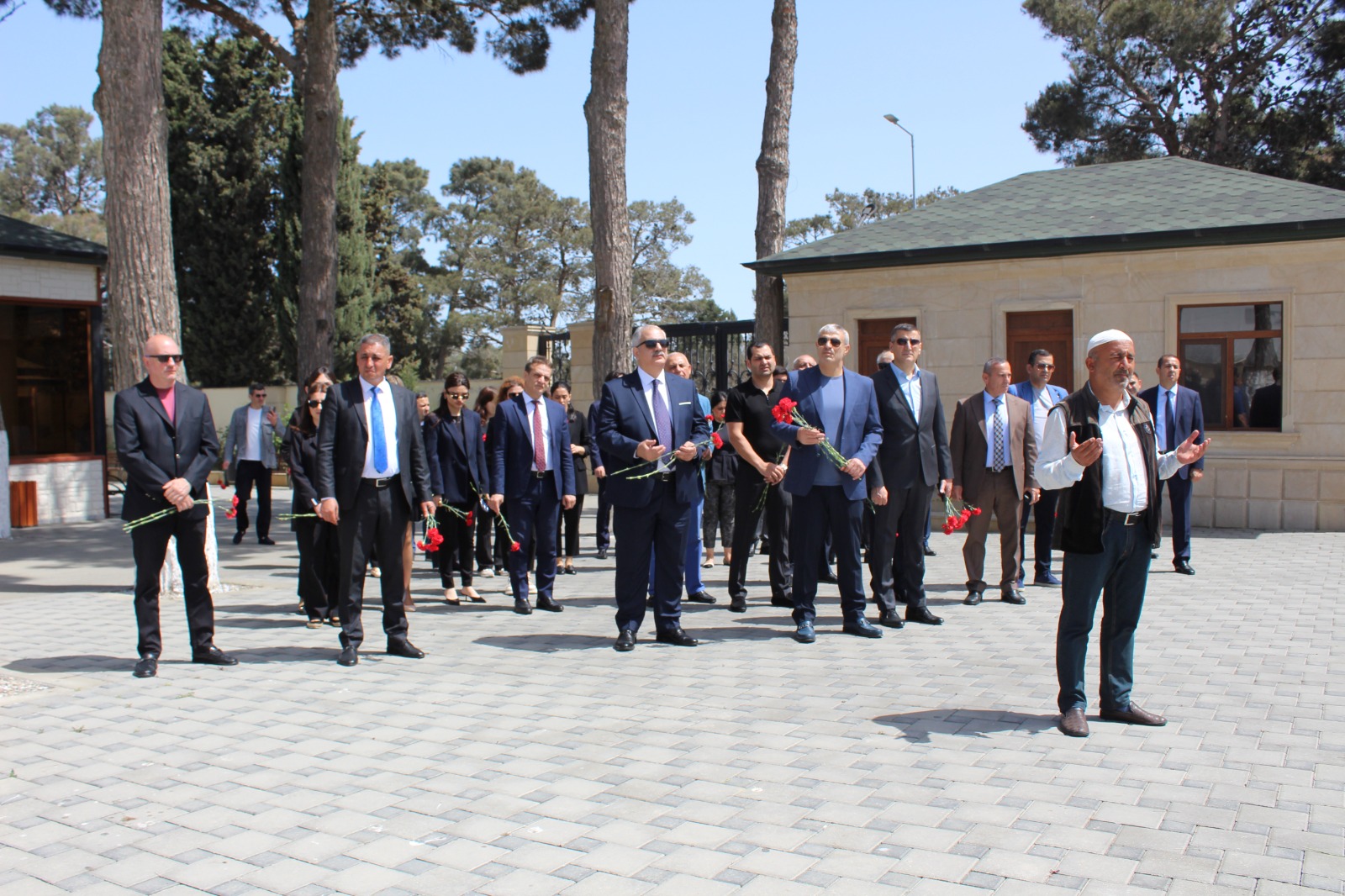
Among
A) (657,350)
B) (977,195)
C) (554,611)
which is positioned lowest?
(554,611)

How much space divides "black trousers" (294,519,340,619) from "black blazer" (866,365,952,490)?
4.23 metres

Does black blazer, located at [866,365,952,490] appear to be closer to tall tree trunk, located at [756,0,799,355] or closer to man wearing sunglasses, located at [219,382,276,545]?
man wearing sunglasses, located at [219,382,276,545]

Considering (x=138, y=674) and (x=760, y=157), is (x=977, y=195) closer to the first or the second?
(x=760, y=157)

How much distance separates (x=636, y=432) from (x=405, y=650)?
2.08 metres

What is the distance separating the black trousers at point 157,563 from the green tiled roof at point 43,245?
1074cm

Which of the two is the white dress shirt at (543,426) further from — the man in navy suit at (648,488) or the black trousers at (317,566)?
the black trousers at (317,566)

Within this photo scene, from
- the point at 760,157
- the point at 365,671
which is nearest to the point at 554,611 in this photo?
the point at 365,671

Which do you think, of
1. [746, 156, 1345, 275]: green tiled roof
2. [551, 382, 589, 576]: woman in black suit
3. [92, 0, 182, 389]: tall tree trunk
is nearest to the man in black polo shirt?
[551, 382, 589, 576]: woman in black suit

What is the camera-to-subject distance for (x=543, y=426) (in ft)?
29.4

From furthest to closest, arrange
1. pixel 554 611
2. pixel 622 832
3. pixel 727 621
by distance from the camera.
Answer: pixel 554 611 → pixel 727 621 → pixel 622 832

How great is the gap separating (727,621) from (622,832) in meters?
4.39

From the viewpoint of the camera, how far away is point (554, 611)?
902 cm

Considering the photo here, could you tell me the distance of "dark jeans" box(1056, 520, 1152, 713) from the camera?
5262 millimetres

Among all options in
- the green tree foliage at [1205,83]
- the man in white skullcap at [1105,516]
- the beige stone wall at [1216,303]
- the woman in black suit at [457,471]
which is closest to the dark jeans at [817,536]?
the man in white skullcap at [1105,516]
